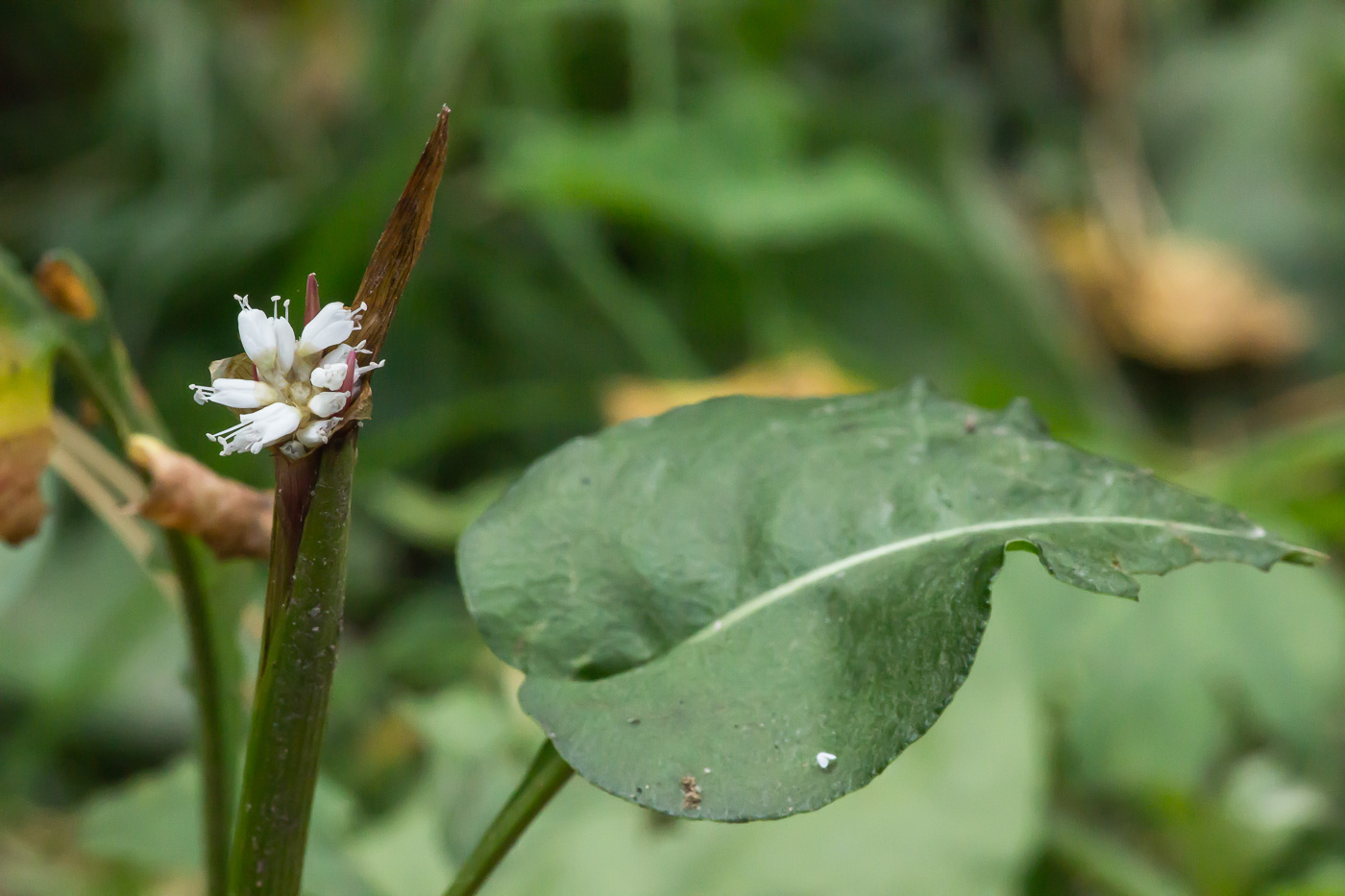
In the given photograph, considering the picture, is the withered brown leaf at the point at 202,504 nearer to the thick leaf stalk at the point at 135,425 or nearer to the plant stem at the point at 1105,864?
the thick leaf stalk at the point at 135,425

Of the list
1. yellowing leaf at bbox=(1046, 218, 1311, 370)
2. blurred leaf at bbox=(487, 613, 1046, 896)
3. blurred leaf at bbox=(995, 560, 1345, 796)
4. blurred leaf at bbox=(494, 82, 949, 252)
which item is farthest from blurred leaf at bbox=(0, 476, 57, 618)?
yellowing leaf at bbox=(1046, 218, 1311, 370)

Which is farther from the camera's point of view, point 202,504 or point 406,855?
point 406,855

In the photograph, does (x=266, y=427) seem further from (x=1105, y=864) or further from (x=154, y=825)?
(x=1105, y=864)

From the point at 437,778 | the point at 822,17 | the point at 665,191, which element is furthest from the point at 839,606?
the point at 822,17

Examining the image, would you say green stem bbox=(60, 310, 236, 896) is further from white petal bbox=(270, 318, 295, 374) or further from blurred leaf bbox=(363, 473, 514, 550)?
blurred leaf bbox=(363, 473, 514, 550)

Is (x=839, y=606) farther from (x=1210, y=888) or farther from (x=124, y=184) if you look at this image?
(x=124, y=184)

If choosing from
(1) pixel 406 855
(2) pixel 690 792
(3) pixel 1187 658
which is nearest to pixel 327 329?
(2) pixel 690 792

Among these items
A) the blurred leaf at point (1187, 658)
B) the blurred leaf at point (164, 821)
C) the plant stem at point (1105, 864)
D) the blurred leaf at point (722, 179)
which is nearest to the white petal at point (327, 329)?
the blurred leaf at point (164, 821)

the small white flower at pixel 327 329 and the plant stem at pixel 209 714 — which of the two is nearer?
the small white flower at pixel 327 329
